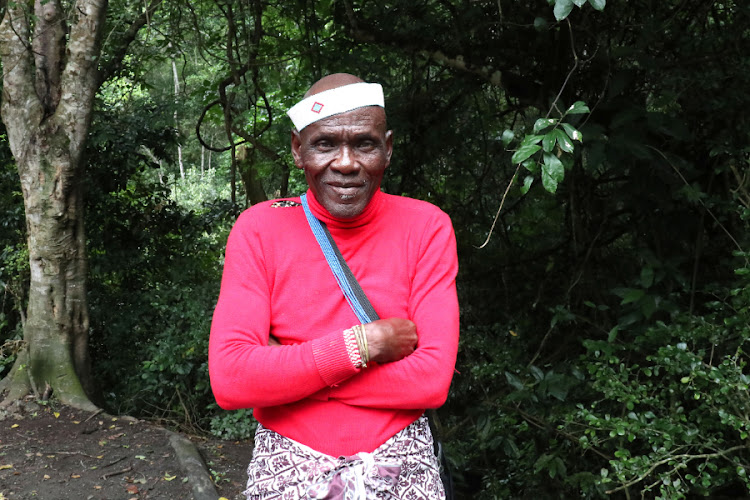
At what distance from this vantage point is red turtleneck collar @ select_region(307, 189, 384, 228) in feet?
7.53

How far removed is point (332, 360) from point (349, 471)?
1.07 feet

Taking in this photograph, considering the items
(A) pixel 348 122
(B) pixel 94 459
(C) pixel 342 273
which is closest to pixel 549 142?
(A) pixel 348 122

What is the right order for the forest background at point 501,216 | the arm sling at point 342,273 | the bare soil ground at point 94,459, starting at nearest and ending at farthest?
the arm sling at point 342,273 < the forest background at point 501,216 < the bare soil ground at point 94,459

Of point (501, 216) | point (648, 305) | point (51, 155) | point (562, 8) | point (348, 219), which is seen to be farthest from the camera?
point (501, 216)

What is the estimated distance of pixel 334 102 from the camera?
86.9 inches

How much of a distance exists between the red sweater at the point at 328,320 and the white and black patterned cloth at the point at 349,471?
0.13 ft

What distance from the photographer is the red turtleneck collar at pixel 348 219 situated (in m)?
2.29

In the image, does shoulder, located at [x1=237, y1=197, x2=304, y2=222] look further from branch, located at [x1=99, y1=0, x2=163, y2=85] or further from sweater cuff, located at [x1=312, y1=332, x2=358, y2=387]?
branch, located at [x1=99, y1=0, x2=163, y2=85]

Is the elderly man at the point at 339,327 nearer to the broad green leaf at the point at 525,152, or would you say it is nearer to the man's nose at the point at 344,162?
the man's nose at the point at 344,162

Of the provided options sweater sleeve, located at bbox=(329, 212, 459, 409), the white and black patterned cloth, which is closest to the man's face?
sweater sleeve, located at bbox=(329, 212, 459, 409)

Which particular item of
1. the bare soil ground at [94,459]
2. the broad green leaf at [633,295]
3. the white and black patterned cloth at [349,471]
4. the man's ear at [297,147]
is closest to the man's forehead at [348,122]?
the man's ear at [297,147]

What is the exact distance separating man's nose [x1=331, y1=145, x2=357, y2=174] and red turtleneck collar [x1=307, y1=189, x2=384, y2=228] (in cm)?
14

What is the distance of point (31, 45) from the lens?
226 inches

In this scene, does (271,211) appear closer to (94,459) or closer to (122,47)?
(94,459)
